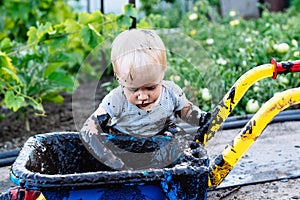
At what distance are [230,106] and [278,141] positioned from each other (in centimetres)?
105

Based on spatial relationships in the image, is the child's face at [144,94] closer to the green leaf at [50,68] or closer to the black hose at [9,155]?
the black hose at [9,155]

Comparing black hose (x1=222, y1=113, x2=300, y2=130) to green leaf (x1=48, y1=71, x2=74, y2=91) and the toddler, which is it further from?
the toddler

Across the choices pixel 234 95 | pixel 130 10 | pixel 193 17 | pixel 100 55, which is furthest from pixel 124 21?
pixel 193 17

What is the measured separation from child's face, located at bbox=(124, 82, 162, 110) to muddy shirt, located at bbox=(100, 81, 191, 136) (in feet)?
0.21

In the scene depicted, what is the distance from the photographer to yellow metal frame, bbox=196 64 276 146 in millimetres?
1936

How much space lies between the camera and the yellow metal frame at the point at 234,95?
1936mm

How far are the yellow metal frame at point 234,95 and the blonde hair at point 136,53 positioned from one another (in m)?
0.27

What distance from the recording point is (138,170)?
67.3 inches

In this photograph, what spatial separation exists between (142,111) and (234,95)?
12.8 inches

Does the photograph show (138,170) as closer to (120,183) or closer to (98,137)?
(120,183)

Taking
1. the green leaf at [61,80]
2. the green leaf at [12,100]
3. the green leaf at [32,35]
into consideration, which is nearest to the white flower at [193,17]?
the green leaf at [61,80]

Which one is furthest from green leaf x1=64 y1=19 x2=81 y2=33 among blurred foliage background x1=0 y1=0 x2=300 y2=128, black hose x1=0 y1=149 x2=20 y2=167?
black hose x1=0 y1=149 x2=20 y2=167

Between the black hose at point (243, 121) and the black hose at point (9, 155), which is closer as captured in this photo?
the black hose at point (9, 155)

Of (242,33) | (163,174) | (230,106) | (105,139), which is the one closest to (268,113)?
(230,106)
